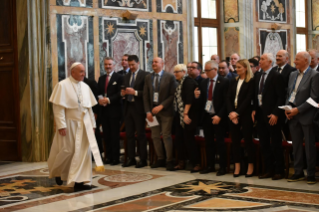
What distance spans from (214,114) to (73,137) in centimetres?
197

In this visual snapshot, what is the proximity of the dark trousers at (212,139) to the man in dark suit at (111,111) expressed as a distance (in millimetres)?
1689

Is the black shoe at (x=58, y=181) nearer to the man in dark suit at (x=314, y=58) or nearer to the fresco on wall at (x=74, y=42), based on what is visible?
the fresco on wall at (x=74, y=42)

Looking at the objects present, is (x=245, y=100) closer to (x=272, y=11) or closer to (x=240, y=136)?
(x=240, y=136)

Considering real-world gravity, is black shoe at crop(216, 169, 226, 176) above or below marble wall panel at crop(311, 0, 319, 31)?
below

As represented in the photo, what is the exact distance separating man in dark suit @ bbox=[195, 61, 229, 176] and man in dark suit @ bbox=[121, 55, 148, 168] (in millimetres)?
1092

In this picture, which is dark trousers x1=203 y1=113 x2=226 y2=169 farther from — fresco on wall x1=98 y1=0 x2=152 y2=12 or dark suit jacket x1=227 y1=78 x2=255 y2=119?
fresco on wall x1=98 y1=0 x2=152 y2=12

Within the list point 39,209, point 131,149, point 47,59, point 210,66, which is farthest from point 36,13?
point 39,209

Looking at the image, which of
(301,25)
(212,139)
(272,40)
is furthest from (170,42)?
(301,25)

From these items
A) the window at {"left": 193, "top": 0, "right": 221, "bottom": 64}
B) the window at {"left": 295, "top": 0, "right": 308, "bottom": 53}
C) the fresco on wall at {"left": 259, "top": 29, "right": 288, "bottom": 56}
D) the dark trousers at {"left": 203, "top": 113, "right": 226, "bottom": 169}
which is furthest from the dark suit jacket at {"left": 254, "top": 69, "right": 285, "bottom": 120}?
the window at {"left": 295, "top": 0, "right": 308, "bottom": 53}

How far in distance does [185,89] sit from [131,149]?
1413mm

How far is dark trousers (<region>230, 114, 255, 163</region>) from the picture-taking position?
256 inches

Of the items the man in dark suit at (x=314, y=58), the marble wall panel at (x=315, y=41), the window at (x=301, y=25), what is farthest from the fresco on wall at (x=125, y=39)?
the marble wall panel at (x=315, y=41)

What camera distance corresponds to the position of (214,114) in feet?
22.4

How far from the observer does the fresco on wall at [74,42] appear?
8.75m
